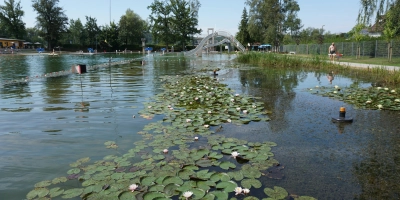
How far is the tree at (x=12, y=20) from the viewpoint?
212 ft

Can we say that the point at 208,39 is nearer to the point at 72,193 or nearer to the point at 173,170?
the point at 173,170

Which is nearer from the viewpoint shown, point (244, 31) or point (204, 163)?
point (204, 163)

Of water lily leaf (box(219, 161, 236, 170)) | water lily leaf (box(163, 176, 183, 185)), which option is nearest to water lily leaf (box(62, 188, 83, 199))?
water lily leaf (box(163, 176, 183, 185))

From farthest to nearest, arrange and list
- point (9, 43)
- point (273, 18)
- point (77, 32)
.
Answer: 1. point (77, 32)
2. point (9, 43)
3. point (273, 18)

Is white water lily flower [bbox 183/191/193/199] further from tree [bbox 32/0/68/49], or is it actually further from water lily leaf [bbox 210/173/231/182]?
tree [bbox 32/0/68/49]

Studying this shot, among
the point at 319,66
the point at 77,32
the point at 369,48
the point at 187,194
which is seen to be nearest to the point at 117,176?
A: the point at 187,194

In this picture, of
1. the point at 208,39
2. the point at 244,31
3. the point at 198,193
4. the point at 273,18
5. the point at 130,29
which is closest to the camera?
the point at 198,193

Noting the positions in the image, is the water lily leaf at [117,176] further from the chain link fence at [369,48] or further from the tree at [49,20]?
the tree at [49,20]

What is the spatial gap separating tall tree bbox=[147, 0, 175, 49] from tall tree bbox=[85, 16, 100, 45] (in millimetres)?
13752

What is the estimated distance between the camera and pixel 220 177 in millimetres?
2736

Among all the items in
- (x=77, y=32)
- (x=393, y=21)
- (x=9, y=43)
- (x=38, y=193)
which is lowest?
(x=38, y=193)

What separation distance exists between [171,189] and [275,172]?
1165mm

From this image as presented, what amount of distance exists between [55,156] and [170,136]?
61.5 inches

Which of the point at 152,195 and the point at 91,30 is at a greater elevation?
the point at 91,30
